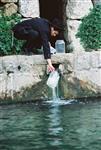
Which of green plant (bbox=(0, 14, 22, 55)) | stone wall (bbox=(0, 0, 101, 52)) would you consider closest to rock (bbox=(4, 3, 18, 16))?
stone wall (bbox=(0, 0, 101, 52))

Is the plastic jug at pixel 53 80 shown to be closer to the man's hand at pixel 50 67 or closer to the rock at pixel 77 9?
the man's hand at pixel 50 67

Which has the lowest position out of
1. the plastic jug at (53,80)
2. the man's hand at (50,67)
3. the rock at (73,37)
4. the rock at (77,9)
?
the plastic jug at (53,80)

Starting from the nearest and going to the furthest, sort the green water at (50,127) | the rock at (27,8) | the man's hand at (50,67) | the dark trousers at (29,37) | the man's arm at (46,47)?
the green water at (50,127) < the man's hand at (50,67) < the man's arm at (46,47) < the dark trousers at (29,37) < the rock at (27,8)

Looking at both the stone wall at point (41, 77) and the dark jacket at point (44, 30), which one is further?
the stone wall at point (41, 77)

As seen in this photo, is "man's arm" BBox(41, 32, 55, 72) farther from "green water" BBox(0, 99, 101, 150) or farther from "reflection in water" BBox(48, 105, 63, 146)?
"reflection in water" BBox(48, 105, 63, 146)

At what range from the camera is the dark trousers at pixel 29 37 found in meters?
12.9

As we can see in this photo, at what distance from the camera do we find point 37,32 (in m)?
12.9

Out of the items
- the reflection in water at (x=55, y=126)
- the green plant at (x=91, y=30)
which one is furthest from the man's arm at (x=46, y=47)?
the green plant at (x=91, y=30)

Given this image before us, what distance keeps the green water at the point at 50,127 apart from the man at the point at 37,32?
3.83 ft

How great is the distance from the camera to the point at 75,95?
12875 mm

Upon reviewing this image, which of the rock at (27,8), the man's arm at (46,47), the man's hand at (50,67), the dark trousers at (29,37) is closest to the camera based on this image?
the man's hand at (50,67)

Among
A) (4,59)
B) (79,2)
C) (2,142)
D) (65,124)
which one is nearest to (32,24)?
(4,59)

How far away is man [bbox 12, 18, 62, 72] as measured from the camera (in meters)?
12.6

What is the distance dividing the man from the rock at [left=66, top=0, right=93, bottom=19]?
58.4 inches
